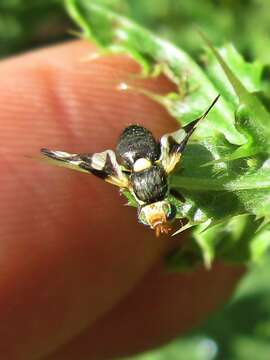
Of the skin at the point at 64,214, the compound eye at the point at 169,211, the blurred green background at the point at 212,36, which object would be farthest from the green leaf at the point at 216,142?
the blurred green background at the point at 212,36

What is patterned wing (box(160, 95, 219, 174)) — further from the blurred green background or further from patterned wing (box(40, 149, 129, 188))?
the blurred green background

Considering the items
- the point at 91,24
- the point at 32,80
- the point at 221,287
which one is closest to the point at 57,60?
the point at 32,80

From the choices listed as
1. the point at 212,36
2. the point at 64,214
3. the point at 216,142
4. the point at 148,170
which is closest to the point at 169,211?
→ the point at 148,170

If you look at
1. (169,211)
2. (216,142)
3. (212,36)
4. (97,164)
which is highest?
(212,36)

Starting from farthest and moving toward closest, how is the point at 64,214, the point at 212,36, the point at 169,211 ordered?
the point at 212,36, the point at 64,214, the point at 169,211

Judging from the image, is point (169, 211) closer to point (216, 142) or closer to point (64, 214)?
point (216, 142)

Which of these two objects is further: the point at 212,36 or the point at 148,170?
the point at 212,36

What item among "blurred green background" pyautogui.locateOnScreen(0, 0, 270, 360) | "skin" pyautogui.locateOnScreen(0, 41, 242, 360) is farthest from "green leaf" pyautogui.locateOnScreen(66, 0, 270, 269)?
"blurred green background" pyautogui.locateOnScreen(0, 0, 270, 360)

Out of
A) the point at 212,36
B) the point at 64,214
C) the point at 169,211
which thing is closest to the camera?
the point at 169,211

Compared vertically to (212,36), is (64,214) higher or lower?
lower
